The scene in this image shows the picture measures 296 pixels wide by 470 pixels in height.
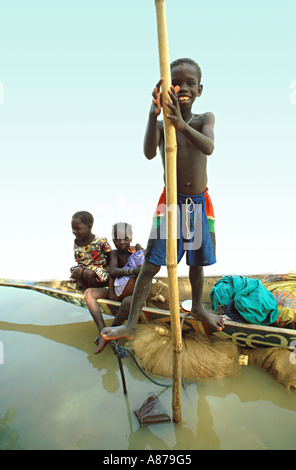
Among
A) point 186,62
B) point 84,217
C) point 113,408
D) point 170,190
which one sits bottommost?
point 113,408

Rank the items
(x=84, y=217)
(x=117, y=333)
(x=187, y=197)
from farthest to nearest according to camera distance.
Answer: (x=84, y=217), (x=187, y=197), (x=117, y=333)

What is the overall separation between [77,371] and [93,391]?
0.35m

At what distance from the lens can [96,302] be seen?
274cm

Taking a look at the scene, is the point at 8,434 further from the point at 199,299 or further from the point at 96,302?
the point at 199,299

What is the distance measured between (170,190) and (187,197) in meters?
0.42

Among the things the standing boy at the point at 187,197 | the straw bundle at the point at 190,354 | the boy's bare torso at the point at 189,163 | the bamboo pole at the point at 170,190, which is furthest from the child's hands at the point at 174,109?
the straw bundle at the point at 190,354

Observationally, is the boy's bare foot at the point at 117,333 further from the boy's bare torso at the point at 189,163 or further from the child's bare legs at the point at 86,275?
the child's bare legs at the point at 86,275

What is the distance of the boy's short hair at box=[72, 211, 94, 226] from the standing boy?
1.30 m

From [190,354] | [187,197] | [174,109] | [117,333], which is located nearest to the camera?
[174,109]

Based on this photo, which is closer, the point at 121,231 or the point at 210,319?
the point at 210,319

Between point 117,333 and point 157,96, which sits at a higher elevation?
point 157,96

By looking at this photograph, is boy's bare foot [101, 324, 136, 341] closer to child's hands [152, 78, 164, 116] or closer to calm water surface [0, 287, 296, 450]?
calm water surface [0, 287, 296, 450]

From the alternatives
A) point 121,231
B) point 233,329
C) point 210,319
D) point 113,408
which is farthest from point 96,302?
point 233,329

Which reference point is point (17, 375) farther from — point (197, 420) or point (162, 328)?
point (197, 420)
